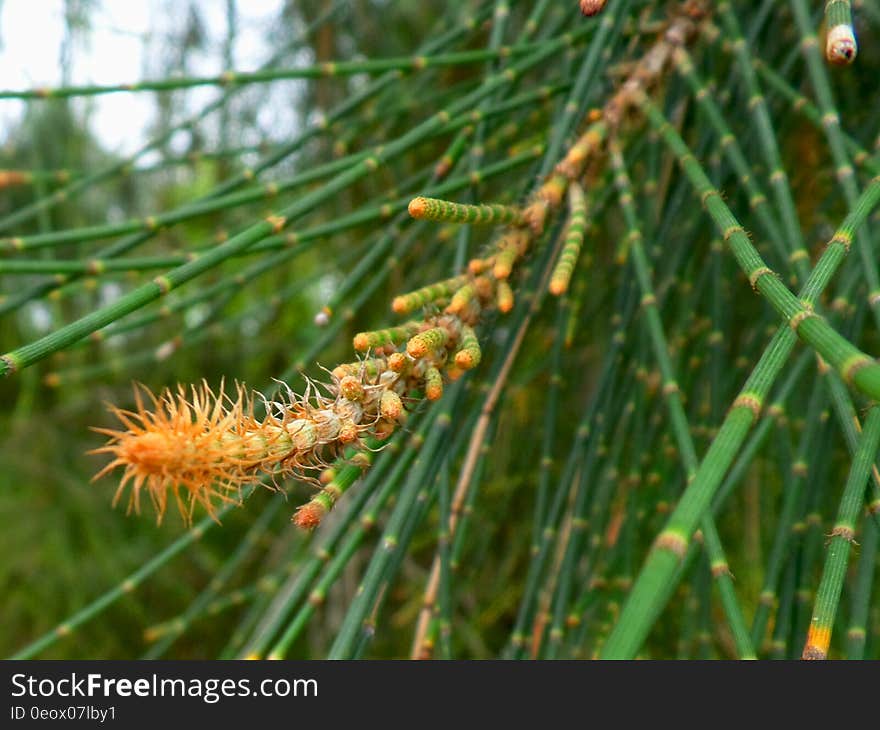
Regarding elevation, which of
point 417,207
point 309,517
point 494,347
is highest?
point 494,347

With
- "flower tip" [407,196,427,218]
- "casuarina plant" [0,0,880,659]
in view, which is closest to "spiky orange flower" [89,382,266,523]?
"casuarina plant" [0,0,880,659]

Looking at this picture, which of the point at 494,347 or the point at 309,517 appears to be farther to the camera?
the point at 494,347

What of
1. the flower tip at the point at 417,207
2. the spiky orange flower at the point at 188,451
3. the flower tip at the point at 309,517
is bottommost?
the flower tip at the point at 309,517

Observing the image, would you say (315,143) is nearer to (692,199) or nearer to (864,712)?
(692,199)

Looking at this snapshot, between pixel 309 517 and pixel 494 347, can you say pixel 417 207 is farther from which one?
pixel 494 347

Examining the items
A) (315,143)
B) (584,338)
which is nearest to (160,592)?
(315,143)

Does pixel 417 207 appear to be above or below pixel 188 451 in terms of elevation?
above

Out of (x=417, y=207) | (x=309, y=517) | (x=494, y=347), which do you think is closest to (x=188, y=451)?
(x=309, y=517)

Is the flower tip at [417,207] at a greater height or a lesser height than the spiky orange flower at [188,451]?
greater

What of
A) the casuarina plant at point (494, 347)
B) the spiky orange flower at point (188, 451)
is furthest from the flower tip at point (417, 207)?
the spiky orange flower at point (188, 451)

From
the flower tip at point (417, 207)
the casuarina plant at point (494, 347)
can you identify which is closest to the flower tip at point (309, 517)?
the casuarina plant at point (494, 347)

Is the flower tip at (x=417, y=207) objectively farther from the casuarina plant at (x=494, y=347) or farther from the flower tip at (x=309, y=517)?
the flower tip at (x=309, y=517)

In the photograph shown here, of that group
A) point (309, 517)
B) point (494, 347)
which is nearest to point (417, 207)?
point (309, 517)

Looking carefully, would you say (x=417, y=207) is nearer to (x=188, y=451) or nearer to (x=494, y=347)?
(x=188, y=451)
